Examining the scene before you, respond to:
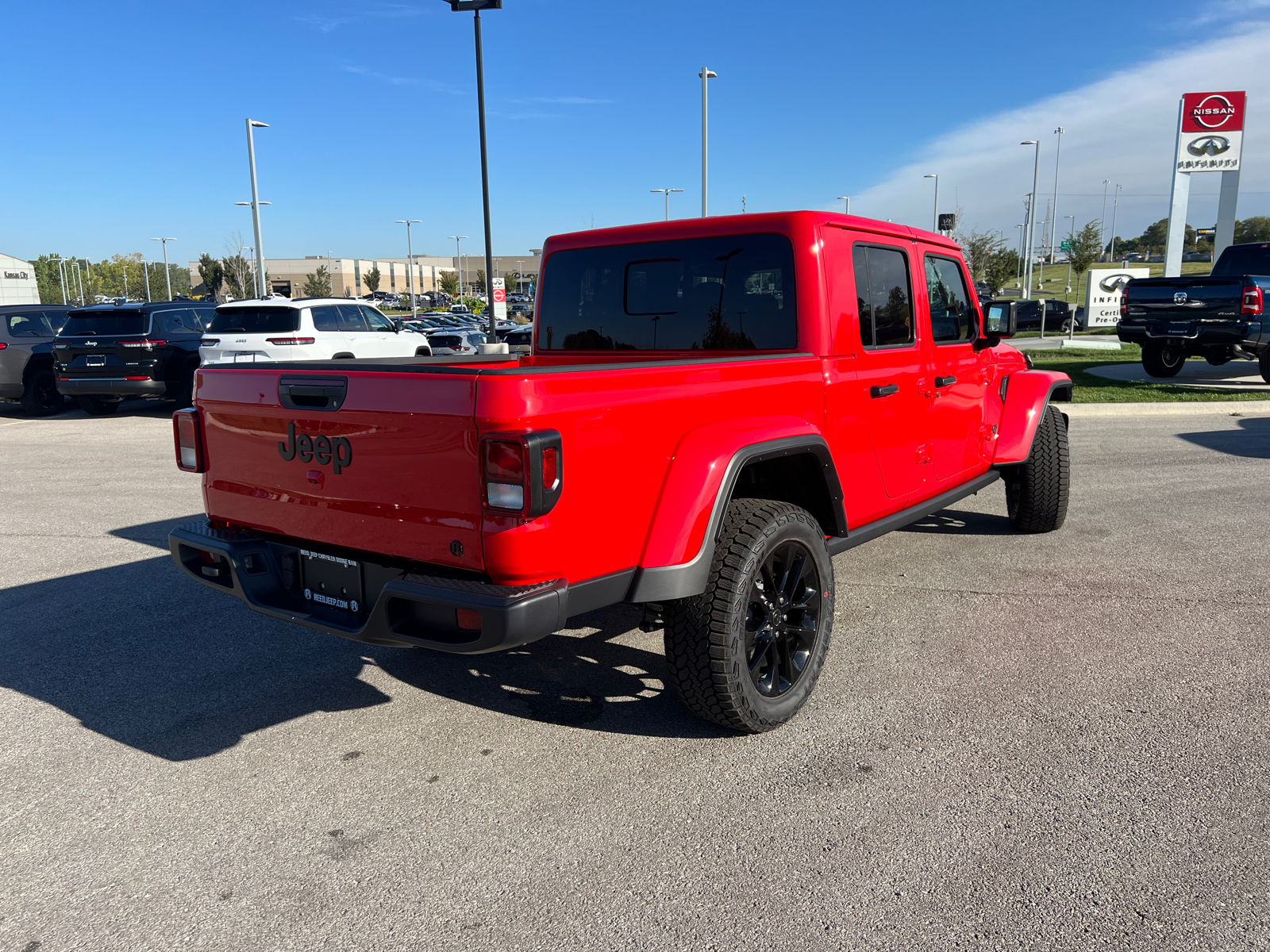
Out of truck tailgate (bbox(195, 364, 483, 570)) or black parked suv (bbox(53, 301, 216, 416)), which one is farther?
black parked suv (bbox(53, 301, 216, 416))

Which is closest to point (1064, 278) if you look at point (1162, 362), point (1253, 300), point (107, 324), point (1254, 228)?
point (1254, 228)

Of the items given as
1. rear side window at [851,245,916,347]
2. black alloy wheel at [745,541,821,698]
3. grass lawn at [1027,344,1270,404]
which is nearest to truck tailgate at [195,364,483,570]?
black alloy wheel at [745,541,821,698]

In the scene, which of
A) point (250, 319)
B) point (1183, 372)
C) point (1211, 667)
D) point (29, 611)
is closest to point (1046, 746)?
point (1211, 667)

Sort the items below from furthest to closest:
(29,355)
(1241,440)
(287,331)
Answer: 1. (29,355)
2. (287,331)
3. (1241,440)

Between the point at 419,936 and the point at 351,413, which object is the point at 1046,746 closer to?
the point at 419,936

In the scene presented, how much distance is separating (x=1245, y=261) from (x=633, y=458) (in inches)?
688

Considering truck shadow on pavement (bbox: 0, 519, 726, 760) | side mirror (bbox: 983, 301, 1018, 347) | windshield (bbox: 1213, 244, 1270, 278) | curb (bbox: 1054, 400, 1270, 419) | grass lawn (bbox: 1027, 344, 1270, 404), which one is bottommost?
truck shadow on pavement (bbox: 0, 519, 726, 760)

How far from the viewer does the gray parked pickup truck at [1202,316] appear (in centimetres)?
1327

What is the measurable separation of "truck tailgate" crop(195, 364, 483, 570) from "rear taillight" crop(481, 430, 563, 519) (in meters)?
0.06

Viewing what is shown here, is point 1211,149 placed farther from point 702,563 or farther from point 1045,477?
point 702,563

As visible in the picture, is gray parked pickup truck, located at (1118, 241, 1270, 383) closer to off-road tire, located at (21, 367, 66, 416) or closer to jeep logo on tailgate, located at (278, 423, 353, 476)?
jeep logo on tailgate, located at (278, 423, 353, 476)

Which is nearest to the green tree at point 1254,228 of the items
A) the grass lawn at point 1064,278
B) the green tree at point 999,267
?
the grass lawn at point 1064,278

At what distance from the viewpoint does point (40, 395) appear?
14.6 metres

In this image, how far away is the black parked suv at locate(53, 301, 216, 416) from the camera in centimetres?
1316
